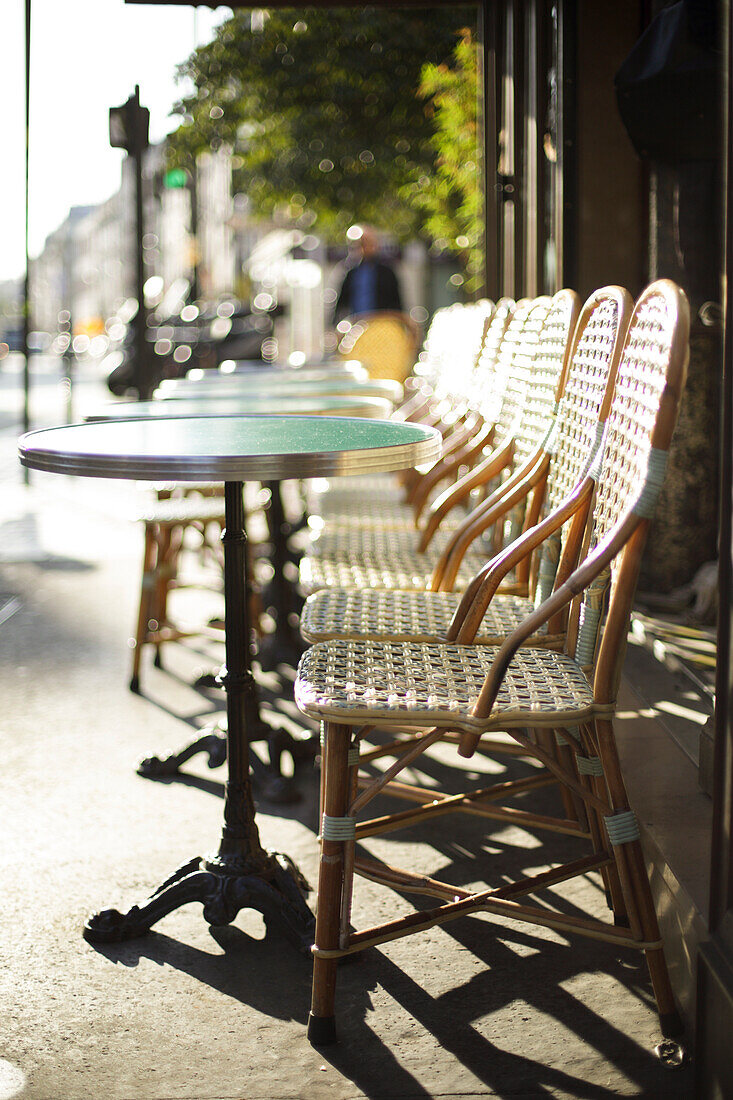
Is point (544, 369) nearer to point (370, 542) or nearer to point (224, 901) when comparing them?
point (370, 542)

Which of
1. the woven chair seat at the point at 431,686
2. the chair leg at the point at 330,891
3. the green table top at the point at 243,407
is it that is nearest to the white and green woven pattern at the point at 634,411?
the woven chair seat at the point at 431,686

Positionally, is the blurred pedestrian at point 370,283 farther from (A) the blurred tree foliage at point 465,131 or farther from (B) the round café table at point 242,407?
(B) the round café table at point 242,407

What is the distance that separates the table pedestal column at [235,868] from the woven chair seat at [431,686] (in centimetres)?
34

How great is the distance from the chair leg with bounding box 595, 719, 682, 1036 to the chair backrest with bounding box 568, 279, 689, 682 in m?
0.11

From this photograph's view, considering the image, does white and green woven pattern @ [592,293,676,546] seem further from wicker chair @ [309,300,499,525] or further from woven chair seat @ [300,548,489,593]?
wicker chair @ [309,300,499,525]

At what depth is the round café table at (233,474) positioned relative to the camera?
2062 mm

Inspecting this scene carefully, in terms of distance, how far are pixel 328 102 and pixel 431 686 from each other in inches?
412

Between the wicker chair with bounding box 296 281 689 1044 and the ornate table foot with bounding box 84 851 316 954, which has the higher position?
the wicker chair with bounding box 296 281 689 1044

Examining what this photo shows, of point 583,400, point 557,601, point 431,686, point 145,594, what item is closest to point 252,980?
point 431,686

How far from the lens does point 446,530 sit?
12.3 ft

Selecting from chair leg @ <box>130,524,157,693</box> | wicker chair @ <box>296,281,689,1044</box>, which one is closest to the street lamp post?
chair leg @ <box>130,524,157,693</box>

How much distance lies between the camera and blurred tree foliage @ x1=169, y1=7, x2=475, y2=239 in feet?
34.5

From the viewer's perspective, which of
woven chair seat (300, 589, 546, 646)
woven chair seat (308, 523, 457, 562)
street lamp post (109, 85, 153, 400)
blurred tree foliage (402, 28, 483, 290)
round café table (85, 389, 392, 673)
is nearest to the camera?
woven chair seat (300, 589, 546, 646)

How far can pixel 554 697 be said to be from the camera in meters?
2.04
